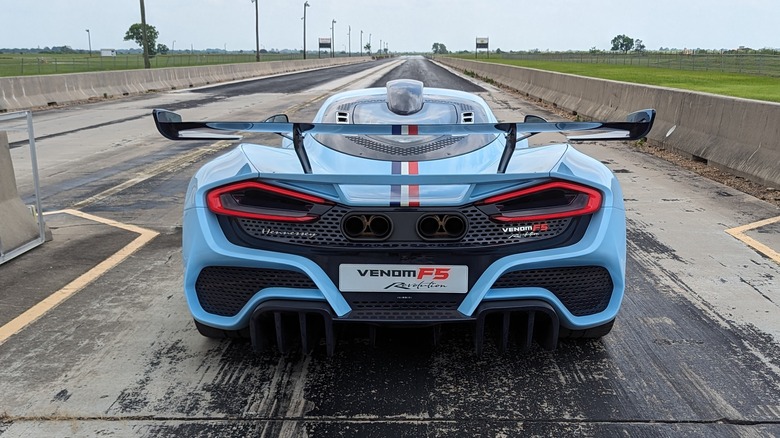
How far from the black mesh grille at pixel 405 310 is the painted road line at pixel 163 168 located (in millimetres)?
5330

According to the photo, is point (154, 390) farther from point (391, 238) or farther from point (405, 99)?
point (405, 99)

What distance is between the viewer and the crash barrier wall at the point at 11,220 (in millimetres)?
5457

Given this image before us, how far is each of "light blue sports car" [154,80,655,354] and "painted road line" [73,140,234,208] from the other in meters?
4.88

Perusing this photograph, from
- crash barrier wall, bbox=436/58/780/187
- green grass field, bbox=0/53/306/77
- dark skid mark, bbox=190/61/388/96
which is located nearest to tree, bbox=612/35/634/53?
green grass field, bbox=0/53/306/77

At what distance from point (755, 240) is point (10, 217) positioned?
625 centimetres

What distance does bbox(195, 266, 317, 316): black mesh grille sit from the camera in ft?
10.2

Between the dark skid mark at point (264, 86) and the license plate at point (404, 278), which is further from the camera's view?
the dark skid mark at point (264, 86)

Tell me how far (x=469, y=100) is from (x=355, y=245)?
2.25 m

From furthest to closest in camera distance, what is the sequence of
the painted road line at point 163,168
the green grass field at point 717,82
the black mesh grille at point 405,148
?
the green grass field at point 717,82 < the painted road line at point 163,168 < the black mesh grille at point 405,148

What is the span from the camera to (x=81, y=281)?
A: 4.90 m

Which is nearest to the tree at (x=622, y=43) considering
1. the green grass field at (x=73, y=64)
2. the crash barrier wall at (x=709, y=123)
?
the green grass field at (x=73, y=64)

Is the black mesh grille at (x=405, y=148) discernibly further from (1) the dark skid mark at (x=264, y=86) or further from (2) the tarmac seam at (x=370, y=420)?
(1) the dark skid mark at (x=264, y=86)

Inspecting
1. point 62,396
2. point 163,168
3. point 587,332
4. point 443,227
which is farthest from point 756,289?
point 163,168

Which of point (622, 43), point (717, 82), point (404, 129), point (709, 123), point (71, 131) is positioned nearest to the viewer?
point (404, 129)
